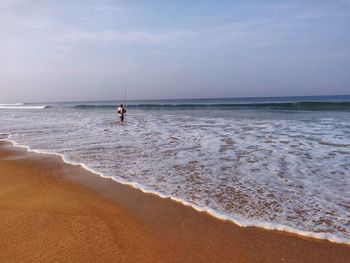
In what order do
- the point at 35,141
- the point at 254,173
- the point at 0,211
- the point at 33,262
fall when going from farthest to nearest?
the point at 35,141 < the point at 254,173 < the point at 0,211 < the point at 33,262

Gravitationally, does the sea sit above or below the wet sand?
above

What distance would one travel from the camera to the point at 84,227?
4.05 m

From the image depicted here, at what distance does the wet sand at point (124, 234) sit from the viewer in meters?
3.38

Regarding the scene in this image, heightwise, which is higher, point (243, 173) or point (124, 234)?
point (243, 173)

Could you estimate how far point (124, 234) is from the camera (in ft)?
12.8

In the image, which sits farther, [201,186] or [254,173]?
[254,173]

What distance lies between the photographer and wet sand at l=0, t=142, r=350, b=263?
11.1 feet

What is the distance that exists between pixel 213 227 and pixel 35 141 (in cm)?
940

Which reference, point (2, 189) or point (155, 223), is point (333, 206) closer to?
point (155, 223)

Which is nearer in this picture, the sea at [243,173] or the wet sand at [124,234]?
the wet sand at [124,234]

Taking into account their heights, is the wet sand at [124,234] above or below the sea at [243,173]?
below

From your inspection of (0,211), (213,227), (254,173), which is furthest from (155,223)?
(254,173)

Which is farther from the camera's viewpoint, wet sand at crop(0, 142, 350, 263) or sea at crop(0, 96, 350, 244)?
sea at crop(0, 96, 350, 244)

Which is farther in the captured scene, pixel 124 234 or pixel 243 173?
pixel 243 173
